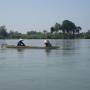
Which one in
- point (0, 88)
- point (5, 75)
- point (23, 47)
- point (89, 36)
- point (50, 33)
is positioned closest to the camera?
point (0, 88)

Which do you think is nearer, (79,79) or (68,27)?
(79,79)

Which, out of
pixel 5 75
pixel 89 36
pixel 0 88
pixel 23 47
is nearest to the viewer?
pixel 0 88

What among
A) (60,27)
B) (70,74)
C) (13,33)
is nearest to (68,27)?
(60,27)

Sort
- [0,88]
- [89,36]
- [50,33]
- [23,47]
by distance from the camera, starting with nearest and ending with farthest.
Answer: [0,88], [23,47], [50,33], [89,36]

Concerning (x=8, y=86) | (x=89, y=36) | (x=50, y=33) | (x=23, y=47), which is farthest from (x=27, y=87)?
(x=89, y=36)

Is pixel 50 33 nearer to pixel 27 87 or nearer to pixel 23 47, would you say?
pixel 23 47

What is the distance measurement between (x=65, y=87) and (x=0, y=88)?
2942 mm

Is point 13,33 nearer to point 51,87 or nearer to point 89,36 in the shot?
point 89,36

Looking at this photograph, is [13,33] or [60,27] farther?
[13,33]

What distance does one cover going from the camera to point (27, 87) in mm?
14727

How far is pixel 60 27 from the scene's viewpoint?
494ft

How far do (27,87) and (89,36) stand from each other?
152m

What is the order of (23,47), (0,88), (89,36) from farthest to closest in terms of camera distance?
(89,36), (23,47), (0,88)

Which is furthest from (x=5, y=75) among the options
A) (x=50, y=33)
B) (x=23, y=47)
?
(x=50, y=33)
